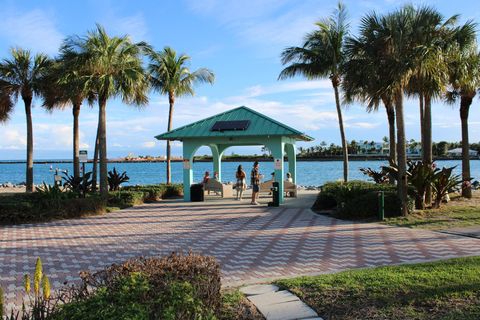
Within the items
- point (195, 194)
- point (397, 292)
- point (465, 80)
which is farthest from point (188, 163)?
point (397, 292)

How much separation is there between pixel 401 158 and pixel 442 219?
2.05m

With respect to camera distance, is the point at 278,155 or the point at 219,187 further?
the point at 219,187

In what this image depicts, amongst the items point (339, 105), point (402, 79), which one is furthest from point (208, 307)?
point (339, 105)

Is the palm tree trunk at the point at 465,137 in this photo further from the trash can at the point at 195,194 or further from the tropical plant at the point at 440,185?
the trash can at the point at 195,194

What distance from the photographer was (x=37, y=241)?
10438 millimetres

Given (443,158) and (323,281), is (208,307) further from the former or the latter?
(443,158)

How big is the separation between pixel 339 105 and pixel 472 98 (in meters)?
6.33

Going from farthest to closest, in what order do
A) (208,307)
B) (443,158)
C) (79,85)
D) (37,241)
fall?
(443,158) → (79,85) → (37,241) → (208,307)

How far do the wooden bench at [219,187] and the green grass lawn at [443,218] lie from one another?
393 inches

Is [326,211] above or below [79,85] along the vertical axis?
below

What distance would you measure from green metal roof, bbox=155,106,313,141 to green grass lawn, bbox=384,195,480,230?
5832 millimetres

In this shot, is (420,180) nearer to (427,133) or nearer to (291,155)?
(427,133)

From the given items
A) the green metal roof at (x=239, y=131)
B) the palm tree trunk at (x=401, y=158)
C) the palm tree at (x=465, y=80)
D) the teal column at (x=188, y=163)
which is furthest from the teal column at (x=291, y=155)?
the palm tree trunk at (x=401, y=158)

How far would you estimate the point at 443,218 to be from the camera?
12.6 m
